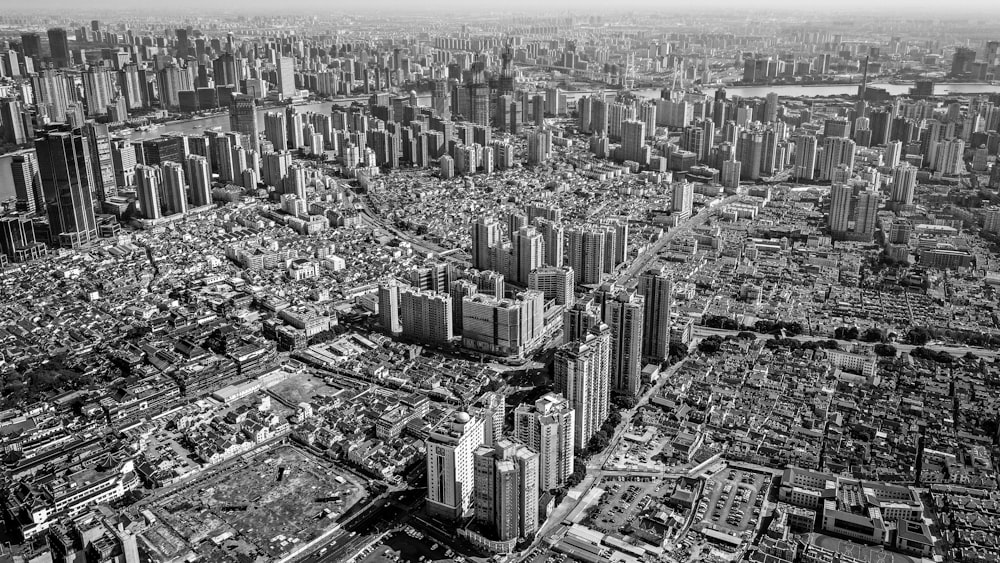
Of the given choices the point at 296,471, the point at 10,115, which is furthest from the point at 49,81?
the point at 296,471

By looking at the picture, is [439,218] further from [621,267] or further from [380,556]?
[380,556]

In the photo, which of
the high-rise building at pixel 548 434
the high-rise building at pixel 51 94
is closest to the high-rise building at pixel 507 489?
the high-rise building at pixel 548 434

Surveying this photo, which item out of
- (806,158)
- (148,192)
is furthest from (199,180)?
(806,158)

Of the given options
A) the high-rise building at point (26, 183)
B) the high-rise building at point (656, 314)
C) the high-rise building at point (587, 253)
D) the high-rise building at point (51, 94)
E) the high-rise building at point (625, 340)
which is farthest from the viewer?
the high-rise building at point (51, 94)

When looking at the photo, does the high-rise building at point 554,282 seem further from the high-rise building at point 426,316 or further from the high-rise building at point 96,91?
the high-rise building at point 96,91

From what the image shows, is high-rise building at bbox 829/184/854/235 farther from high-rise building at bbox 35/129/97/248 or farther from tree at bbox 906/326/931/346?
high-rise building at bbox 35/129/97/248

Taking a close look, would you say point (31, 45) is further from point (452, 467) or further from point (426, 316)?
point (452, 467)

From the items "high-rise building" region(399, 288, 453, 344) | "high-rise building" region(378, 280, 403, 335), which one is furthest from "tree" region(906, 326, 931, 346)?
"high-rise building" region(378, 280, 403, 335)
